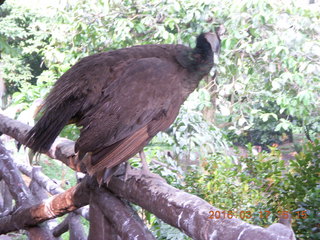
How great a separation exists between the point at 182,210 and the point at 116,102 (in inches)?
26.8

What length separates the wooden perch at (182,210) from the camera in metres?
0.93

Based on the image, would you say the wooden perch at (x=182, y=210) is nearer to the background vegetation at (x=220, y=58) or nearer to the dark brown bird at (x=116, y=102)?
the dark brown bird at (x=116, y=102)

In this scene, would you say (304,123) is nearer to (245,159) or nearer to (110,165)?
(245,159)

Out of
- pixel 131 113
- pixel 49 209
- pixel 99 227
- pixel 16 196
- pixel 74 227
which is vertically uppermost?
pixel 131 113

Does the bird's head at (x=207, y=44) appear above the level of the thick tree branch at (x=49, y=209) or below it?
above

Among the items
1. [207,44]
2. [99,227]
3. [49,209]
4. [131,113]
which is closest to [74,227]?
[49,209]

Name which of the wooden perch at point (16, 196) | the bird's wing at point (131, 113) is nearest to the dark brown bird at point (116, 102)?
the bird's wing at point (131, 113)

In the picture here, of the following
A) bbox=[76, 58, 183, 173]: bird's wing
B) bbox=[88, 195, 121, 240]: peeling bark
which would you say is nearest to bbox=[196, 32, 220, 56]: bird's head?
bbox=[76, 58, 183, 173]: bird's wing

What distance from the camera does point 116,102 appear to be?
1729 mm

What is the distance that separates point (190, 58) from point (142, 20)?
1.75 m

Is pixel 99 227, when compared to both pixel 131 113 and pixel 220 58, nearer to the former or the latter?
pixel 131 113

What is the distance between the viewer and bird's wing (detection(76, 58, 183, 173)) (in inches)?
63.9

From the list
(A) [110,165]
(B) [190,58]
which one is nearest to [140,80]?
(B) [190,58]

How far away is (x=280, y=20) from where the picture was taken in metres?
3.47
